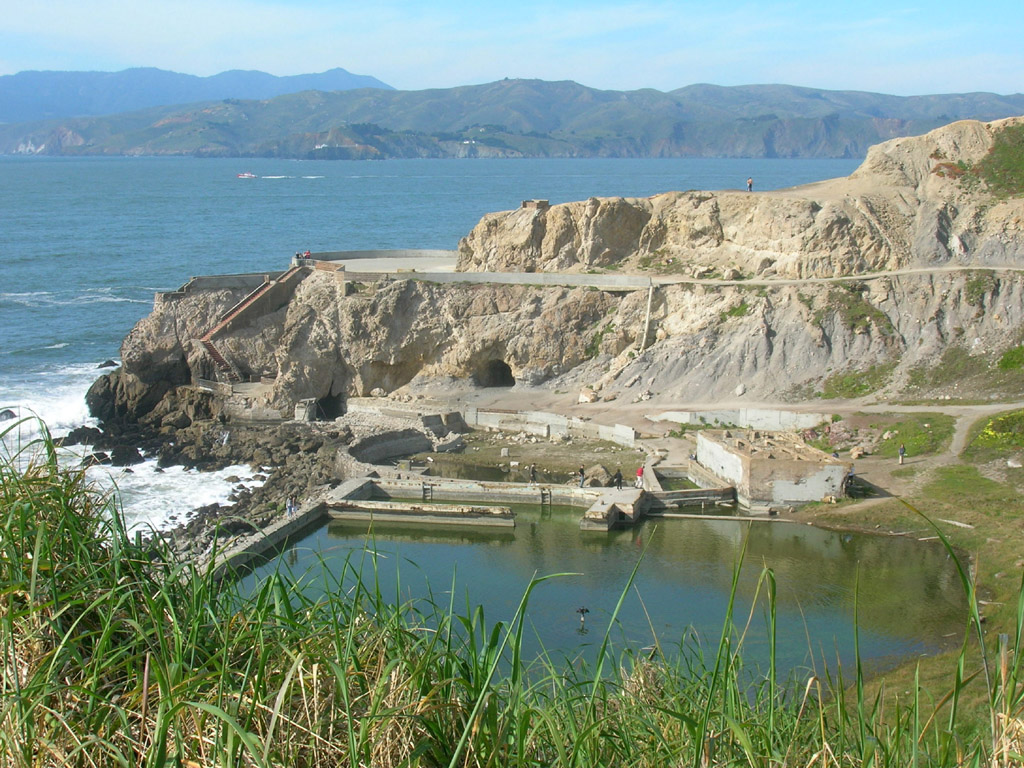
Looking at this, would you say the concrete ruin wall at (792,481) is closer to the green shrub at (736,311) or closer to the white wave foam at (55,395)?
the green shrub at (736,311)

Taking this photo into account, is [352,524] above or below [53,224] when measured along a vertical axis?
below

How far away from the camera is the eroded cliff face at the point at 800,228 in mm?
45344

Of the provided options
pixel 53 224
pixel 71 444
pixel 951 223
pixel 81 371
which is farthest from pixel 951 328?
pixel 53 224

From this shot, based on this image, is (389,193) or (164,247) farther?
(389,193)

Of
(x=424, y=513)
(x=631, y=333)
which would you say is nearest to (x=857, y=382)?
(x=631, y=333)

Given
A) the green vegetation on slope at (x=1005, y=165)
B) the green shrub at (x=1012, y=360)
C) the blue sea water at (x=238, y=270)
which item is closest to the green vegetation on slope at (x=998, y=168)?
the green vegetation on slope at (x=1005, y=165)

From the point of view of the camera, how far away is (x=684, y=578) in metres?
27.0

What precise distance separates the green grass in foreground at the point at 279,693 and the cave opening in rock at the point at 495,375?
39637mm

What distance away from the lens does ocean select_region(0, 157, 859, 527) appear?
49.2m

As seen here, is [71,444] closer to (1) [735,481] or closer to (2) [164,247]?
(1) [735,481]

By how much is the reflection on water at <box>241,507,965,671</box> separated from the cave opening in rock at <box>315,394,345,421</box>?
1635cm

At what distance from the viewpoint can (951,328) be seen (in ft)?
136

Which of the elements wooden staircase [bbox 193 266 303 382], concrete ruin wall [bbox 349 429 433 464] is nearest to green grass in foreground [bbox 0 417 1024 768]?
concrete ruin wall [bbox 349 429 433 464]

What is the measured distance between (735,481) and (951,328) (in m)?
14.7
